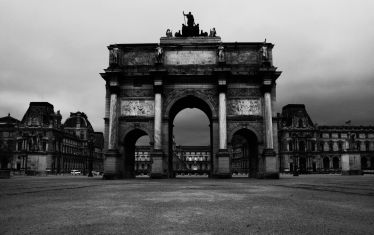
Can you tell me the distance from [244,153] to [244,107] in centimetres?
6213

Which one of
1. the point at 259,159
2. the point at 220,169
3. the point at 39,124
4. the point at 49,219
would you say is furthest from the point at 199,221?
the point at 39,124

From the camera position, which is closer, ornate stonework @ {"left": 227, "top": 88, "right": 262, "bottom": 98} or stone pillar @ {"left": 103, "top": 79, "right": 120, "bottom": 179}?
stone pillar @ {"left": 103, "top": 79, "right": 120, "bottom": 179}

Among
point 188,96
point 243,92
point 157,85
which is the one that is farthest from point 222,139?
point 157,85

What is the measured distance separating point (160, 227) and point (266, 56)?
90.8 ft

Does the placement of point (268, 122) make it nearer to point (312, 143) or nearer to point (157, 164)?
point (157, 164)

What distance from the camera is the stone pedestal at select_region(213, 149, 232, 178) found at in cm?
2862

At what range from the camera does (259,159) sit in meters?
30.5

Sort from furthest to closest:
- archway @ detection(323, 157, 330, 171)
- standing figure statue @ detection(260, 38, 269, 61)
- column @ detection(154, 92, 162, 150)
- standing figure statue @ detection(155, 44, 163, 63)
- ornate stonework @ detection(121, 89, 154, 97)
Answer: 1. archway @ detection(323, 157, 330, 171)
2. ornate stonework @ detection(121, 89, 154, 97)
3. standing figure statue @ detection(260, 38, 269, 61)
4. standing figure statue @ detection(155, 44, 163, 63)
5. column @ detection(154, 92, 162, 150)

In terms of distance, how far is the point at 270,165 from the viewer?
29.0 m

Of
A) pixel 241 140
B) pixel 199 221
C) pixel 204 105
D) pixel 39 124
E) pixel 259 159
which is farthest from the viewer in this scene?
pixel 241 140

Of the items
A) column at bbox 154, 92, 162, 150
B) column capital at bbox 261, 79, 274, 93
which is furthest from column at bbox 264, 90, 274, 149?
column at bbox 154, 92, 162, 150

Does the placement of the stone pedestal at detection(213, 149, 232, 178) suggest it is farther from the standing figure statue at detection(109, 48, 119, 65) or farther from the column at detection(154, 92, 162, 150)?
the standing figure statue at detection(109, 48, 119, 65)

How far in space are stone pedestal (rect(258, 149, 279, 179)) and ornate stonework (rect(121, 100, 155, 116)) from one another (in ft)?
36.5

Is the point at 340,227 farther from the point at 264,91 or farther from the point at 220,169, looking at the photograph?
the point at 264,91
